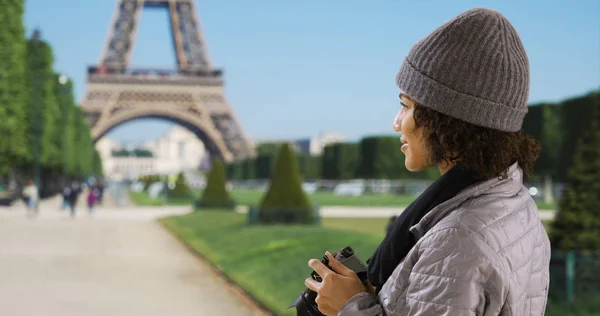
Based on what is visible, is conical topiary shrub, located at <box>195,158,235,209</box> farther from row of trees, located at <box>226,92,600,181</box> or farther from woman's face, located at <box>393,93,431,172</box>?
woman's face, located at <box>393,93,431,172</box>

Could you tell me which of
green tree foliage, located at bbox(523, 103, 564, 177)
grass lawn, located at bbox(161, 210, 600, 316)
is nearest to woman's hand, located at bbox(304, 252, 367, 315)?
grass lawn, located at bbox(161, 210, 600, 316)

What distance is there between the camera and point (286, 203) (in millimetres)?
17969

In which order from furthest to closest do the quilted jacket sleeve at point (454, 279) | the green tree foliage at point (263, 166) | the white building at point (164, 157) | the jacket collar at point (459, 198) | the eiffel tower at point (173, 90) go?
the white building at point (164, 157), the green tree foliage at point (263, 166), the eiffel tower at point (173, 90), the jacket collar at point (459, 198), the quilted jacket sleeve at point (454, 279)

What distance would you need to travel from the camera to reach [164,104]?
203 feet

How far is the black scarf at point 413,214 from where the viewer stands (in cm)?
150

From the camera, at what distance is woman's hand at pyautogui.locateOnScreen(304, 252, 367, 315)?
1.58 metres

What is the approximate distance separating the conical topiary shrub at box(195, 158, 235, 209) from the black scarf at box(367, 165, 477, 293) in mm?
25655

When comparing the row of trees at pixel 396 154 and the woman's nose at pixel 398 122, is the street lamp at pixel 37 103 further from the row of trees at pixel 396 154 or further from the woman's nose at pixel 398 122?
the woman's nose at pixel 398 122

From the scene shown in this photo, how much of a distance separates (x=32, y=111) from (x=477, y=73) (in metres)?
34.3

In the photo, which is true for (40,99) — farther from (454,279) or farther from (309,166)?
(309,166)

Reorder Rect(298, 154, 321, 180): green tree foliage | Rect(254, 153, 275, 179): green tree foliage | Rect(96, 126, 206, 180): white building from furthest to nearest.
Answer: Rect(96, 126, 206, 180): white building → Rect(298, 154, 321, 180): green tree foliage → Rect(254, 153, 275, 179): green tree foliage

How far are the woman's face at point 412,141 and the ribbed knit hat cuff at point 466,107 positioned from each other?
0.05 metres

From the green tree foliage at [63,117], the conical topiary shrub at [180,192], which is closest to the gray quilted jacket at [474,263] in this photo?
the conical topiary shrub at [180,192]

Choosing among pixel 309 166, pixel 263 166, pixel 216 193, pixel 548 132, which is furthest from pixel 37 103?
pixel 309 166
